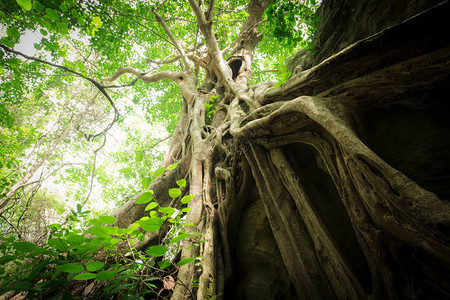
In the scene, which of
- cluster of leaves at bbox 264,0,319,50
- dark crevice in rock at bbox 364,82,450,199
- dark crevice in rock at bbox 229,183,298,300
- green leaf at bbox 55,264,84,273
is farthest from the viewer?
cluster of leaves at bbox 264,0,319,50

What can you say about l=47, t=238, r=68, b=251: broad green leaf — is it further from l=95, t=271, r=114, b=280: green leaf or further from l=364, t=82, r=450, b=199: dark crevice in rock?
l=364, t=82, r=450, b=199: dark crevice in rock

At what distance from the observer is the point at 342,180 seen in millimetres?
1284

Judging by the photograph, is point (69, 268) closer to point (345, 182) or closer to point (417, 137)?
point (345, 182)

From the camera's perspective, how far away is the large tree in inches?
37.9

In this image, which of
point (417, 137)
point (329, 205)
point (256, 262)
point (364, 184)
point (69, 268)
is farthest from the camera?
point (256, 262)

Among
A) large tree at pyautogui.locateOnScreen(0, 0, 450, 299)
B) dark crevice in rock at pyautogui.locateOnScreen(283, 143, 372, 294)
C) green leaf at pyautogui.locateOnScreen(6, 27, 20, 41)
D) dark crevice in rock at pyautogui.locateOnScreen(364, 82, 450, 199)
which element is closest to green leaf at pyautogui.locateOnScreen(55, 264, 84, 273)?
large tree at pyautogui.locateOnScreen(0, 0, 450, 299)

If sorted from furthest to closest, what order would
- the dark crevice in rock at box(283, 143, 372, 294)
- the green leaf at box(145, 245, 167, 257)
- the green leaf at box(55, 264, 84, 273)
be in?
the dark crevice in rock at box(283, 143, 372, 294), the green leaf at box(145, 245, 167, 257), the green leaf at box(55, 264, 84, 273)

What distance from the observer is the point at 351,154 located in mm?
1116

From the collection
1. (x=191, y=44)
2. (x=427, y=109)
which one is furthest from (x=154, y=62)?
(x=427, y=109)

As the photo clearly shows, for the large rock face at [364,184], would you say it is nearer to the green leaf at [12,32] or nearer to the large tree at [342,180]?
the large tree at [342,180]

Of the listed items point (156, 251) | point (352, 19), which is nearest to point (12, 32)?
point (156, 251)

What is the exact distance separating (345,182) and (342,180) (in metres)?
0.04

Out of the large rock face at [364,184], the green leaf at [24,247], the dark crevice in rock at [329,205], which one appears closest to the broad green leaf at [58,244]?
the green leaf at [24,247]

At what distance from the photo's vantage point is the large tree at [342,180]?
96cm
